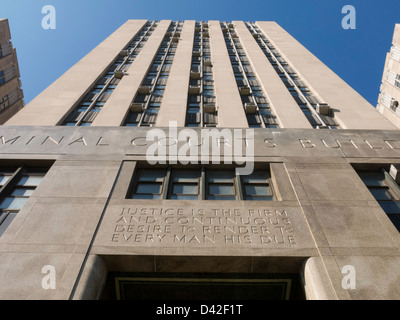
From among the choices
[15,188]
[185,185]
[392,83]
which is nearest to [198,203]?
[185,185]

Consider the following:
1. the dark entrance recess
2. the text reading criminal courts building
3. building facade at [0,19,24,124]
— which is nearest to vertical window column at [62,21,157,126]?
the text reading criminal courts building

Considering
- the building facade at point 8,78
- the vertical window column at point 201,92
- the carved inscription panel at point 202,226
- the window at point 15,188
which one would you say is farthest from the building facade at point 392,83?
the building facade at point 8,78

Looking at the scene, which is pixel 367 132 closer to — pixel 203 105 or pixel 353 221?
pixel 353 221

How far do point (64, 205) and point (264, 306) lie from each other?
7143 mm

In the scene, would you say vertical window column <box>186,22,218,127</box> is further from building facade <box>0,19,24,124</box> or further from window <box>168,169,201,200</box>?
building facade <box>0,19,24,124</box>

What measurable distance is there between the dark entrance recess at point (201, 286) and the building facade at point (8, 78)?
1360 inches

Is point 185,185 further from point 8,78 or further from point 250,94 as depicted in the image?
point 8,78

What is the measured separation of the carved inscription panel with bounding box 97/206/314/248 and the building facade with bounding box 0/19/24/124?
33767 mm

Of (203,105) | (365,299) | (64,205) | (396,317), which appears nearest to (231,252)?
(365,299)

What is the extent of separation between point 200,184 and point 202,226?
8.77 feet

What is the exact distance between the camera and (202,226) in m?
9.41

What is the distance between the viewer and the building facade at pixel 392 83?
34.6 meters

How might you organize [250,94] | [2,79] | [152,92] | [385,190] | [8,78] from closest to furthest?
[385,190] → [152,92] → [250,94] → [2,79] → [8,78]

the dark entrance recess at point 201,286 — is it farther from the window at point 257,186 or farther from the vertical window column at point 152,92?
the vertical window column at point 152,92
